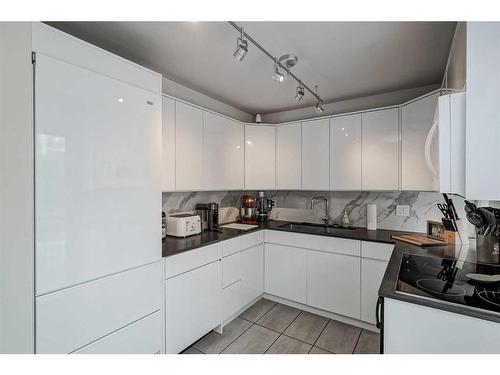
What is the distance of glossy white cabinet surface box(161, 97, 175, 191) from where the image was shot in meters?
2.12

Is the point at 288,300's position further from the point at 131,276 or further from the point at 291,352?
the point at 131,276

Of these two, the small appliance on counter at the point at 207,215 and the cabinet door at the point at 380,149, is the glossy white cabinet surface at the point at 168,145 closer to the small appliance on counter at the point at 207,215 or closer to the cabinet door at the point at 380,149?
the small appliance on counter at the point at 207,215

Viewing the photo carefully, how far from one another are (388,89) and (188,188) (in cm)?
230

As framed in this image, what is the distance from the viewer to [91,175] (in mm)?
1345

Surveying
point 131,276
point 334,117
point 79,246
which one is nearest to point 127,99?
point 79,246

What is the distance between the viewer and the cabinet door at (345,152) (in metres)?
2.64

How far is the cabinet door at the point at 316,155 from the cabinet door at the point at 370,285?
896 mm

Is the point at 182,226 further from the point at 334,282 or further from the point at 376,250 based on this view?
the point at 376,250

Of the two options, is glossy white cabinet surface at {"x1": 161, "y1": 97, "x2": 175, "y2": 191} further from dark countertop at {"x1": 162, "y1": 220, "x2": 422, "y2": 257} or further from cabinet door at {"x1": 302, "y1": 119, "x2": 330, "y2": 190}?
cabinet door at {"x1": 302, "y1": 119, "x2": 330, "y2": 190}

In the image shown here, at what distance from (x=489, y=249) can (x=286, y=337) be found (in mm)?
1652

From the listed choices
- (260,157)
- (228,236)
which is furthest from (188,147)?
(260,157)

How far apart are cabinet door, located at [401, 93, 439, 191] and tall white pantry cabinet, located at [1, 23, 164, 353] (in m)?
2.16

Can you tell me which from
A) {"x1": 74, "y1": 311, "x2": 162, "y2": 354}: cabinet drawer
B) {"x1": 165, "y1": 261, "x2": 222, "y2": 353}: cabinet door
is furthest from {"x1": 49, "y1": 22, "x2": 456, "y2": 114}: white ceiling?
{"x1": 74, "y1": 311, "x2": 162, "y2": 354}: cabinet drawer

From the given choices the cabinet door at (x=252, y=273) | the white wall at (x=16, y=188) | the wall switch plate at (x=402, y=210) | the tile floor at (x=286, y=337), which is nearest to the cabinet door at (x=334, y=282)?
the tile floor at (x=286, y=337)
